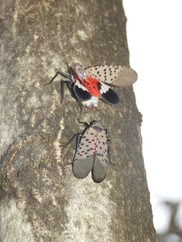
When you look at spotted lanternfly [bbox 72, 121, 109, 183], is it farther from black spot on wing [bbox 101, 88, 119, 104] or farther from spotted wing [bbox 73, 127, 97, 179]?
black spot on wing [bbox 101, 88, 119, 104]

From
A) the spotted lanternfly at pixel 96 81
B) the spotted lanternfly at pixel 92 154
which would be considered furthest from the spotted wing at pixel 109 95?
the spotted lanternfly at pixel 92 154

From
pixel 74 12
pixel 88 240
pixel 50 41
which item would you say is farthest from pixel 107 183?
pixel 74 12

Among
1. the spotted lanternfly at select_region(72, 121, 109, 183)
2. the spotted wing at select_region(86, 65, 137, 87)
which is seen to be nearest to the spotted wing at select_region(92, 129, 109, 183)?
the spotted lanternfly at select_region(72, 121, 109, 183)

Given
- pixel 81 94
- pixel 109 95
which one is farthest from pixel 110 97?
pixel 81 94

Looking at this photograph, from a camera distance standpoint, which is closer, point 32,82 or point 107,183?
point 107,183

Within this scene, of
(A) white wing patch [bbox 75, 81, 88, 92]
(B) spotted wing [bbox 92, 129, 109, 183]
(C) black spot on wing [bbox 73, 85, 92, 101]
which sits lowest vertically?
(B) spotted wing [bbox 92, 129, 109, 183]

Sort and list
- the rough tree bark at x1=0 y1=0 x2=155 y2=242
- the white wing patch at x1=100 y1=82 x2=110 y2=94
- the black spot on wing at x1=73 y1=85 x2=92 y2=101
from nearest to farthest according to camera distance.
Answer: the rough tree bark at x1=0 y1=0 x2=155 y2=242 < the black spot on wing at x1=73 y1=85 x2=92 y2=101 < the white wing patch at x1=100 y1=82 x2=110 y2=94

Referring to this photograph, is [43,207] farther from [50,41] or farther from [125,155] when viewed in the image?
[50,41]
